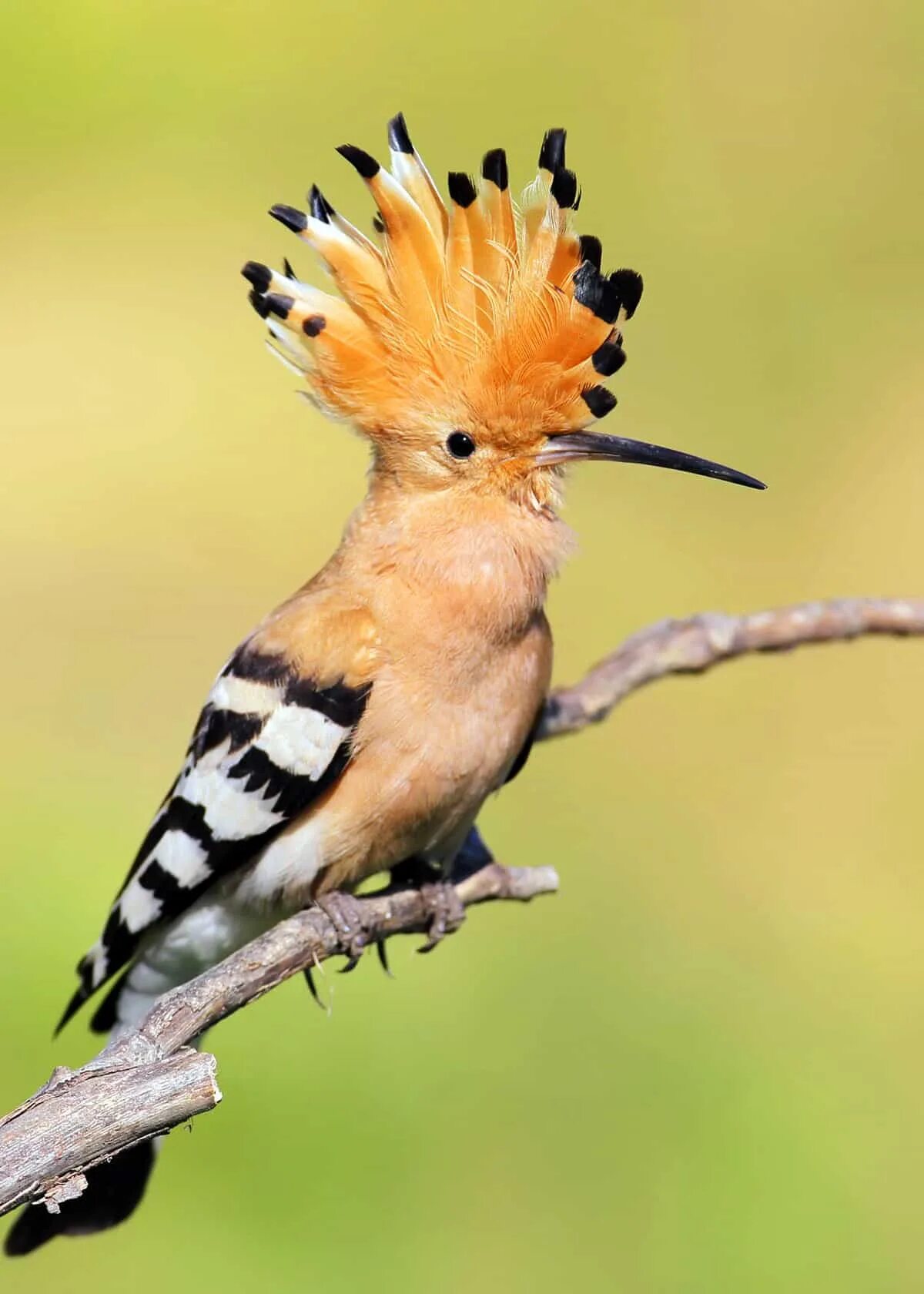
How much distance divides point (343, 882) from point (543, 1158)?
43.8 inches

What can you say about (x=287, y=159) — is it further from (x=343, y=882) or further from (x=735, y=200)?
(x=343, y=882)

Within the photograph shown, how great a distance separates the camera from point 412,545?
221 centimetres

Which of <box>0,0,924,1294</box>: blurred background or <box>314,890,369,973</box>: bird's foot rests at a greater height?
<box>0,0,924,1294</box>: blurred background

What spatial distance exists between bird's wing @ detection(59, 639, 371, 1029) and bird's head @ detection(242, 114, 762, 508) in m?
0.33

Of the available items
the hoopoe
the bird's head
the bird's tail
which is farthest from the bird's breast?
the bird's tail

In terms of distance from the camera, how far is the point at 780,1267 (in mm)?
3004

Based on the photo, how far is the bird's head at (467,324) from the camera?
2.07 m

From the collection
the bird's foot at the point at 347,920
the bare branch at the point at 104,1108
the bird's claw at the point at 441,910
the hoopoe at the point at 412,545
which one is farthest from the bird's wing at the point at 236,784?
the bare branch at the point at 104,1108

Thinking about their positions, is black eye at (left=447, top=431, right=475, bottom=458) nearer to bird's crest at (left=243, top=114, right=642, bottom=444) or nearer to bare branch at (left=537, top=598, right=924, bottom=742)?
bird's crest at (left=243, top=114, right=642, bottom=444)

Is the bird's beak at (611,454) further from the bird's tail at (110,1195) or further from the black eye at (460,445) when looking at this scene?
the bird's tail at (110,1195)

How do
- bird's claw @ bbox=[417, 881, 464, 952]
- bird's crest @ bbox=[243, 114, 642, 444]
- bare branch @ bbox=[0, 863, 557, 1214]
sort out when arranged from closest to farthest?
1. bare branch @ bbox=[0, 863, 557, 1214]
2. bird's crest @ bbox=[243, 114, 642, 444]
3. bird's claw @ bbox=[417, 881, 464, 952]

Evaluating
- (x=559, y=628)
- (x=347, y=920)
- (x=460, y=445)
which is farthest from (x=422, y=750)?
(x=559, y=628)

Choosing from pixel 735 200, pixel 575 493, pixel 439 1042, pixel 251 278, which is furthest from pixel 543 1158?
pixel 735 200

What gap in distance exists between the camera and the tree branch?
4.73 ft
